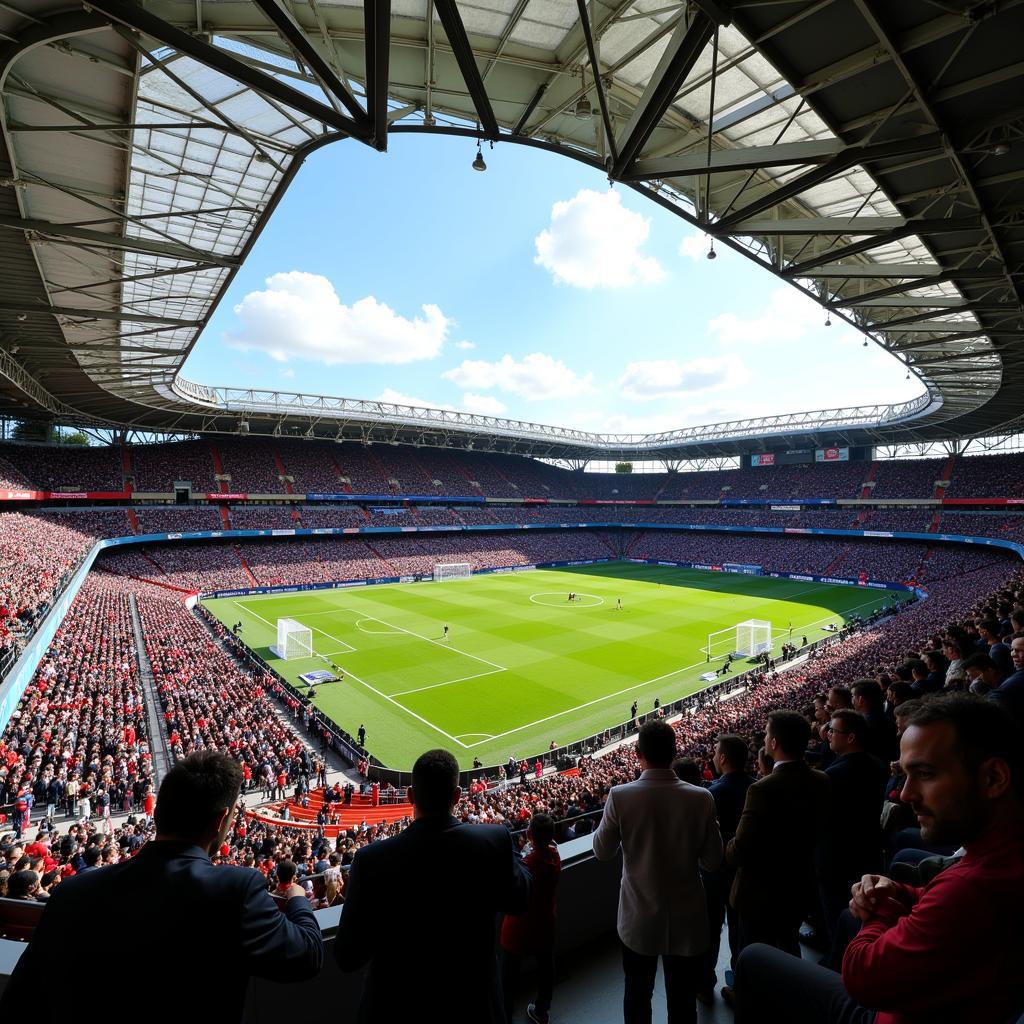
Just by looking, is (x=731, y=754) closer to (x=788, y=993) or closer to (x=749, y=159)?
(x=788, y=993)

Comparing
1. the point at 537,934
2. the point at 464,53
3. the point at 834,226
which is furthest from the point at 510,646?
the point at 537,934

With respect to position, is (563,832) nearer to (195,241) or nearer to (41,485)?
(195,241)

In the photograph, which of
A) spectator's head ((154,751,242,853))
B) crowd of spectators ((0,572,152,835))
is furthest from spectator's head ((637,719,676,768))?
crowd of spectators ((0,572,152,835))

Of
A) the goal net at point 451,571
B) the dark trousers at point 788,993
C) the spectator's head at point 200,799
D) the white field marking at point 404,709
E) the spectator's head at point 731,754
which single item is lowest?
the white field marking at point 404,709

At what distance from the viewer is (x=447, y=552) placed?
58.5 meters

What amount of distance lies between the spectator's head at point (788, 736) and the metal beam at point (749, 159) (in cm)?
877

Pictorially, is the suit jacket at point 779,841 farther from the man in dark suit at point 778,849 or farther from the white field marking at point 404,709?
the white field marking at point 404,709

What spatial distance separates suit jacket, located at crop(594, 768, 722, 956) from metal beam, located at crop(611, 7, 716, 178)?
8111 mm

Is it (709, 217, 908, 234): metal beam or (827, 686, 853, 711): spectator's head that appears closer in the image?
(827, 686, 853, 711): spectator's head

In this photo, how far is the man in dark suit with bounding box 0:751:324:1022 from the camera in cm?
181

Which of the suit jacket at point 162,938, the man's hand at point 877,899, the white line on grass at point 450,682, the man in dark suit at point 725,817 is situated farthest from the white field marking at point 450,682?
the man's hand at point 877,899

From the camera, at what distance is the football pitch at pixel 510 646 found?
20.8 meters

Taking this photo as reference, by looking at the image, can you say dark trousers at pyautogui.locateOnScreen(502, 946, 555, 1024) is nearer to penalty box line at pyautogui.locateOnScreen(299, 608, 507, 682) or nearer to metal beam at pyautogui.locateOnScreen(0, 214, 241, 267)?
Answer: metal beam at pyautogui.locateOnScreen(0, 214, 241, 267)

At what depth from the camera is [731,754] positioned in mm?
4031
